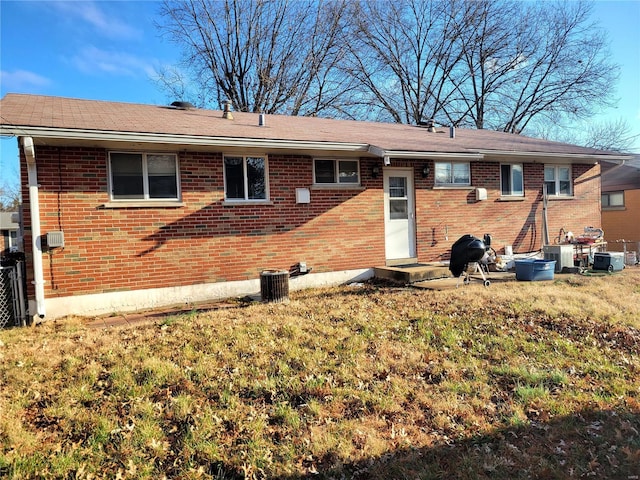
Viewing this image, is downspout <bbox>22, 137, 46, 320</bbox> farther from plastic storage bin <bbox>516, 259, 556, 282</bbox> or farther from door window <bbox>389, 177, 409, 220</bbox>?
plastic storage bin <bbox>516, 259, 556, 282</bbox>

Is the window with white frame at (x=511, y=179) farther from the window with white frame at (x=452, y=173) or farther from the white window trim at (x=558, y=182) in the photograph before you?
the window with white frame at (x=452, y=173)

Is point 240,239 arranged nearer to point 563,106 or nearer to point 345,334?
point 345,334

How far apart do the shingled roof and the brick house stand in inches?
1.5

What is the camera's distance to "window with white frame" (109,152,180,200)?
25.6 feet

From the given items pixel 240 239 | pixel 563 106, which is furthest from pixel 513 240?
pixel 563 106

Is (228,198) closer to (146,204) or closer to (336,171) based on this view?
(146,204)

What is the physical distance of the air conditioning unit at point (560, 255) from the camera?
36.5 feet

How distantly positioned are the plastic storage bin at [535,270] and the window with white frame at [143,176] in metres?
7.83

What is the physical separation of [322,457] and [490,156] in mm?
10089

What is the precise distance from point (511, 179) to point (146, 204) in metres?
9.91

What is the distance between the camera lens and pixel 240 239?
8844 millimetres

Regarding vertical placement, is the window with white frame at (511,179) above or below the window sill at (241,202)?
above

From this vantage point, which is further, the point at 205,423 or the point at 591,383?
the point at 591,383

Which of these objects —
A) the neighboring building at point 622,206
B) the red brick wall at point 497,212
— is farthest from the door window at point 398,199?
the neighboring building at point 622,206
